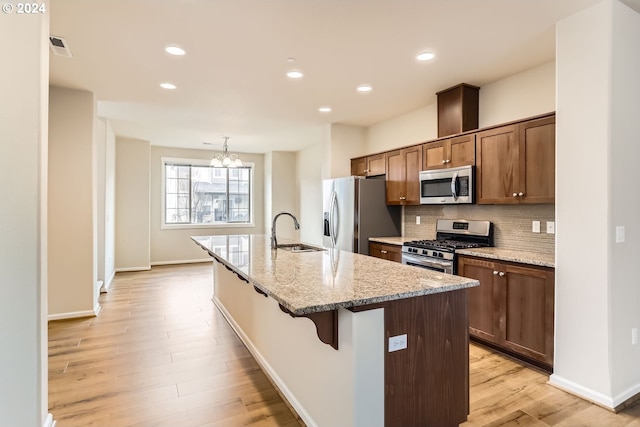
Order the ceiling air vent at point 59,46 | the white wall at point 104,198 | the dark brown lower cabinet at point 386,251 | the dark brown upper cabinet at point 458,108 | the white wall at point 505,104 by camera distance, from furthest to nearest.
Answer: the white wall at point 104,198 → the dark brown lower cabinet at point 386,251 → the dark brown upper cabinet at point 458,108 → the white wall at point 505,104 → the ceiling air vent at point 59,46

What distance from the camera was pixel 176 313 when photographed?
418 centimetres

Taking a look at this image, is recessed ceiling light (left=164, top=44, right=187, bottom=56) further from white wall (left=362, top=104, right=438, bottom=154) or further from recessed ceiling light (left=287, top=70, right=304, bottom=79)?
white wall (left=362, top=104, right=438, bottom=154)

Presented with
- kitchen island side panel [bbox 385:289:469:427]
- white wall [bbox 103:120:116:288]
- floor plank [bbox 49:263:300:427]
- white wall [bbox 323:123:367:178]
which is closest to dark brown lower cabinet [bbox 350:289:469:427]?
kitchen island side panel [bbox 385:289:469:427]

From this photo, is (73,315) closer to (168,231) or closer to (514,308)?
(168,231)

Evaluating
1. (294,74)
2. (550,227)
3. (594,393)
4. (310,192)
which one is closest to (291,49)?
(294,74)

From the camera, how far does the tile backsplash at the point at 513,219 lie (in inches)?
120

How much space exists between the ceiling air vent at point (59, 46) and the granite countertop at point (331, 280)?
2.12 metres

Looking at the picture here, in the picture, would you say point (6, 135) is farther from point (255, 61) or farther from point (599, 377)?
point (599, 377)

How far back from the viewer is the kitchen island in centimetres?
154

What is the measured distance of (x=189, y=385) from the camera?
249 centimetres

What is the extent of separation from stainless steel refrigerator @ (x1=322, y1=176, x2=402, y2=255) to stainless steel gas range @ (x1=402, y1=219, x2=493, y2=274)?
836 millimetres

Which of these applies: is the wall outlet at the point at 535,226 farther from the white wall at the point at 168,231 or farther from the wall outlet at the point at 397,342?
the white wall at the point at 168,231

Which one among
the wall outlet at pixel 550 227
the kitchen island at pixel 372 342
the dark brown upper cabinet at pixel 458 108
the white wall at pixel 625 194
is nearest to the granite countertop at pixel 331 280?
the kitchen island at pixel 372 342

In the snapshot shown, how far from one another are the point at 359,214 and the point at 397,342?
2962 millimetres
